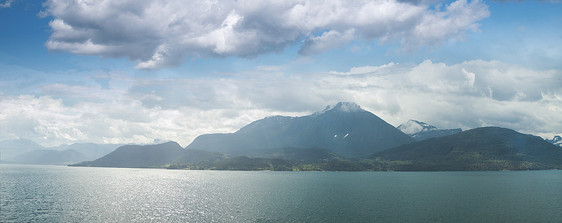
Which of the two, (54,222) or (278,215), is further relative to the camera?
(278,215)

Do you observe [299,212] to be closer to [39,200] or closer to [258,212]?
[258,212]

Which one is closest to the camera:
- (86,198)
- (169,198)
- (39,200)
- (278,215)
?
(278,215)

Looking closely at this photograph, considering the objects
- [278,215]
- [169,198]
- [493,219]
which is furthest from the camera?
[169,198]

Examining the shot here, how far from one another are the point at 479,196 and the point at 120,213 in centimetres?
16215

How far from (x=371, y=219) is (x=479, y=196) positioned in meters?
90.0

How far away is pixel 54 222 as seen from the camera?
97.2m

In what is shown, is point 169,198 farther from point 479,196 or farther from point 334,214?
point 479,196

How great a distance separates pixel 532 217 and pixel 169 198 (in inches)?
5915

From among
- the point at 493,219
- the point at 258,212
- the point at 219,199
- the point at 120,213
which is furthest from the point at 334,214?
the point at 120,213

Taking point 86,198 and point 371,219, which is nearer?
point 371,219

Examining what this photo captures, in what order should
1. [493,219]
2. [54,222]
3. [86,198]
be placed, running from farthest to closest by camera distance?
[86,198]
[493,219]
[54,222]

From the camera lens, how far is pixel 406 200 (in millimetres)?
146625

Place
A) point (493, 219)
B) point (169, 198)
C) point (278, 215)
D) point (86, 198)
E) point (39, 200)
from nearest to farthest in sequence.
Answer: point (493, 219) < point (278, 215) < point (39, 200) < point (86, 198) < point (169, 198)

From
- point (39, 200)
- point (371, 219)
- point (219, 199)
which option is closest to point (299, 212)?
point (371, 219)
